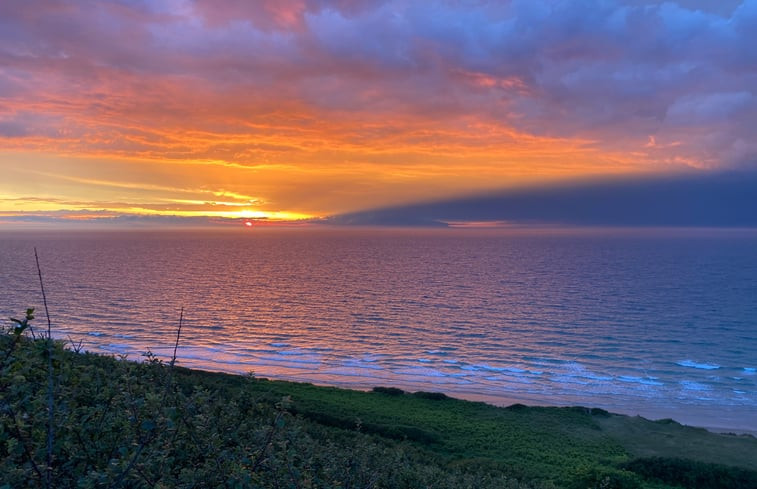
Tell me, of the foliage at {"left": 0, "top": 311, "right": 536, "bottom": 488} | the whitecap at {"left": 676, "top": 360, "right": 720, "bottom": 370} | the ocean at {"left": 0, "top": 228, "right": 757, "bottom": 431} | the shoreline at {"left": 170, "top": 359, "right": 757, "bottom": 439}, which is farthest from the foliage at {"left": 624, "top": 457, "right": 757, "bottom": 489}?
the whitecap at {"left": 676, "top": 360, "right": 720, "bottom": 370}

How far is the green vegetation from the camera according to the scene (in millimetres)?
4363

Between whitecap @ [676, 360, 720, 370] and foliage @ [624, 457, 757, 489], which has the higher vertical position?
foliage @ [624, 457, 757, 489]

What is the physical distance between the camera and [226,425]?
7.34 meters

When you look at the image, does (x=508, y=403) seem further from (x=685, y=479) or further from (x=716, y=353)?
(x=716, y=353)

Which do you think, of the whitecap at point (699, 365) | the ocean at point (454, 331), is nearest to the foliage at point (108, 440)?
the ocean at point (454, 331)

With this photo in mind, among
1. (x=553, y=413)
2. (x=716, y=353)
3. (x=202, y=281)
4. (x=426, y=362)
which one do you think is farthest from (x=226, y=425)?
(x=202, y=281)

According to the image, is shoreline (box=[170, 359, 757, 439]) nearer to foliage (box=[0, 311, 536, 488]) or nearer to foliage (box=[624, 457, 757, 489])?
foliage (box=[624, 457, 757, 489])

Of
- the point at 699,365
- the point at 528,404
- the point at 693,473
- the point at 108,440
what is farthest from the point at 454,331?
the point at 108,440

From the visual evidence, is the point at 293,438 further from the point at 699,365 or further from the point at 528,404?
the point at 699,365

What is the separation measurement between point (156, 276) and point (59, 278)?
1576 centimetres

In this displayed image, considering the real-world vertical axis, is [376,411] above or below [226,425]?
below

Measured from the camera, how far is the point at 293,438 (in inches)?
271

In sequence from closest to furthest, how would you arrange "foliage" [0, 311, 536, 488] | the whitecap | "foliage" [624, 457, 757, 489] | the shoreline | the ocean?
1. "foliage" [0, 311, 536, 488]
2. "foliage" [624, 457, 757, 489]
3. the shoreline
4. the ocean
5. the whitecap

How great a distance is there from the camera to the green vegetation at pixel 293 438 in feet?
14.3
